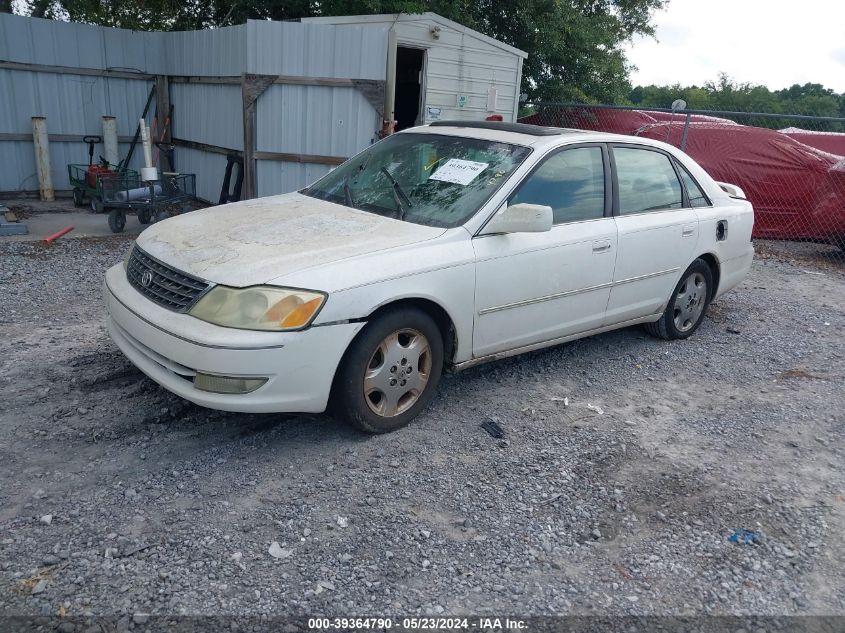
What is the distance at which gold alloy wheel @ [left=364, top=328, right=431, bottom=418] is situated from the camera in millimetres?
3814

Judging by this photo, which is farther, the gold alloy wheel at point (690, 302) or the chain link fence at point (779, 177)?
the chain link fence at point (779, 177)

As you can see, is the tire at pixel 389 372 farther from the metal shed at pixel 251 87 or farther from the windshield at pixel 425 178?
the metal shed at pixel 251 87

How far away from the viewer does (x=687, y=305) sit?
19.3ft

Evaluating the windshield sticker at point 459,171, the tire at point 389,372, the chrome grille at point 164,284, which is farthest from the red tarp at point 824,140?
the chrome grille at point 164,284

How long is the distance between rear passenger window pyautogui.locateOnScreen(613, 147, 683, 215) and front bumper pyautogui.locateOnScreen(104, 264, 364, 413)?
251 cm

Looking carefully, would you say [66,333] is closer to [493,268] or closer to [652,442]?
[493,268]

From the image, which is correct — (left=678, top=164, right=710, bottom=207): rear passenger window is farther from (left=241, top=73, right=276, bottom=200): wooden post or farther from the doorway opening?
the doorway opening

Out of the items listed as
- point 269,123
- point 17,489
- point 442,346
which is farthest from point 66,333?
point 269,123

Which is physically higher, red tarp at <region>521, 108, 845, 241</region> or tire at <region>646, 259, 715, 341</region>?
red tarp at <region>521, 108, 845, 241</region>

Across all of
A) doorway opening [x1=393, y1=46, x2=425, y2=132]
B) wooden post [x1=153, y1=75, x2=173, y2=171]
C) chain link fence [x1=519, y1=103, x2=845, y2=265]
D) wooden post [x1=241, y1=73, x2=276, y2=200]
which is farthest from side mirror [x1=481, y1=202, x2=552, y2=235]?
wooden post [x1=153, y1=75, x2=173, y2=171]

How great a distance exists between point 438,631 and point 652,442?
2.10 meters

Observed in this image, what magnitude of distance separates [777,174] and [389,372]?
29.4 feet

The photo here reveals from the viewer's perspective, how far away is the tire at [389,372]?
3687mm

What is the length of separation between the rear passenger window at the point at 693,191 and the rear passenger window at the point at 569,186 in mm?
1087
